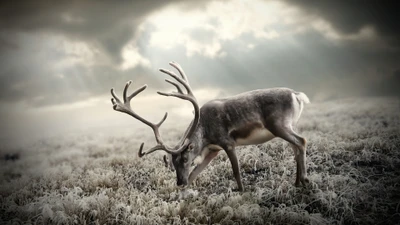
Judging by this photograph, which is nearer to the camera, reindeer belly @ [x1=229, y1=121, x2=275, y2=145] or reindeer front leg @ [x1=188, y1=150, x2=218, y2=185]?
reindeer belly @ [x1=229, y1=121, x2=275, y2=145]

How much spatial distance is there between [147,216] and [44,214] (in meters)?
1.89

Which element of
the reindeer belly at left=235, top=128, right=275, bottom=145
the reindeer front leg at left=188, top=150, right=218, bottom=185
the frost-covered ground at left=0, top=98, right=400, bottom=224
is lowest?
the frost-covered ground at left=0, top=98, right=400, bottom=224

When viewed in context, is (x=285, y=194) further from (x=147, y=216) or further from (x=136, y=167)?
(x=136, y=167)

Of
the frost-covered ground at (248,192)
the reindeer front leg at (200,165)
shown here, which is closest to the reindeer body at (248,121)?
the reindeer front leg at (200,165)

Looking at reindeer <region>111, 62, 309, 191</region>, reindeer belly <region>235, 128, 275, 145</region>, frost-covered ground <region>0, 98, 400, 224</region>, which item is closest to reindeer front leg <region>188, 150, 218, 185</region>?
reindeer <region>111, 62, 309, 191</region>

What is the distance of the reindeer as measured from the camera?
500 cm

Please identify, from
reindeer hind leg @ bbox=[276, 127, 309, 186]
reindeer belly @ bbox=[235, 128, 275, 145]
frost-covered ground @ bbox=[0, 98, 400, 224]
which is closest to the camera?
frost-covered ground @ bbox=[0, 98, 400, 224]

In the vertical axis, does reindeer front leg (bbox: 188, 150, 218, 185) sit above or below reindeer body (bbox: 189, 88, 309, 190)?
below

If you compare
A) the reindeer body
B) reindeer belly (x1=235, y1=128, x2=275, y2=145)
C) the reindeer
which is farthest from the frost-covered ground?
reindeer belly (x1=235, y1=128, x2=275, y2=145)

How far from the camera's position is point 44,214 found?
5.03 metres

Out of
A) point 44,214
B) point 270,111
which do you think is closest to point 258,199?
point 270,111

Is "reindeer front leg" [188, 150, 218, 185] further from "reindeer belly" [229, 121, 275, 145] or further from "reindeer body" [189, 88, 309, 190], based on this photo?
"reindeer belly" [229, 121, 275, 145]

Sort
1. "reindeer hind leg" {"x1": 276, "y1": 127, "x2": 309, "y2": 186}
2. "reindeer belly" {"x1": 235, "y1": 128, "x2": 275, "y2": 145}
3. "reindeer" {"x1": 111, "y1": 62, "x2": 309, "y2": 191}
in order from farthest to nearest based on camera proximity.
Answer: "reindeer belly" {"x1": 235, "y1": 128, "x2": 275, "y2": 145} < "reindeer" {"x1": 111, "y1": 62, "x2": 309, "y2": 191} < "reindeer hind leg" {"x1": 276, "y1": 127, "x2": 309, "y2": 186}

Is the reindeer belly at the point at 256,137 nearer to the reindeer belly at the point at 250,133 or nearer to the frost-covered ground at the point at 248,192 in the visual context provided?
the reindeer belly at the point at 250,133
